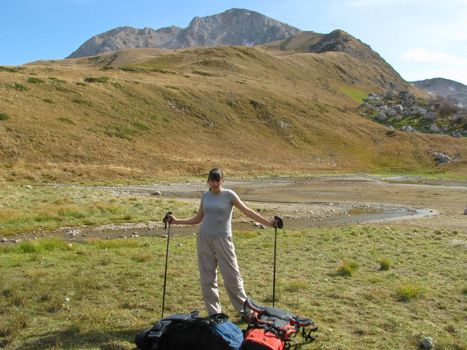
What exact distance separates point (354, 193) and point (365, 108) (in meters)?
102

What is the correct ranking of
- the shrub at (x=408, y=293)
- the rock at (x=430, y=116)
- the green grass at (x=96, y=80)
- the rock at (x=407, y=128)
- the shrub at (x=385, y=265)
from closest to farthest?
1. the shrub at (x=408, y=293)
2. the shrub at (x=385, y=265)
3. the green grass at (x=96, y=80)
4. the rock at (x=407, y=128)
5. the rock at (x=430, y=116)

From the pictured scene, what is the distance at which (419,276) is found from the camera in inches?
544

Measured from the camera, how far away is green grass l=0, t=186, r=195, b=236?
77.0 feet

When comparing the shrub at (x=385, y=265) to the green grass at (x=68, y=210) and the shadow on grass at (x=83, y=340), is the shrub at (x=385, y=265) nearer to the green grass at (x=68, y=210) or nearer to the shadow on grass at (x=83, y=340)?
the shadow on grass at (x=83, y=340)

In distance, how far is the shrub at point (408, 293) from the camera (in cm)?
1123

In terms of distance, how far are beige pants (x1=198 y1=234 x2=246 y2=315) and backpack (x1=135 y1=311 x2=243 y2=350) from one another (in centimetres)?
112

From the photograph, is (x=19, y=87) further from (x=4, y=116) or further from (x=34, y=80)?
(x=4, y=116)

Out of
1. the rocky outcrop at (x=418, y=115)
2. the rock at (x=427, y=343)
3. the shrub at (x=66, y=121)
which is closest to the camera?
the rock at (x=427, y=343)

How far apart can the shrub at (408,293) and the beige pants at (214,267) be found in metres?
4.42

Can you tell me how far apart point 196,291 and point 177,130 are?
75166 mm

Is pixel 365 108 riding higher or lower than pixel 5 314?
higher

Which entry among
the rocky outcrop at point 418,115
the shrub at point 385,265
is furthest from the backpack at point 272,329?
the rocky outcrop at point 418,115

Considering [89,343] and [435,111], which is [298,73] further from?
[89,343]

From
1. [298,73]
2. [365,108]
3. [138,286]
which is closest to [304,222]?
[138,286]
